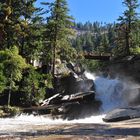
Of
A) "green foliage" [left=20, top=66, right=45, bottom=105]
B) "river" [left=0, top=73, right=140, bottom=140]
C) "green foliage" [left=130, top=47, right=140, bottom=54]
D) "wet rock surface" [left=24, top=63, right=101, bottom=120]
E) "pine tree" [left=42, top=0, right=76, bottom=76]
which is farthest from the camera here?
"green foliage" [left=130, top=47, right=140, bottom=54]

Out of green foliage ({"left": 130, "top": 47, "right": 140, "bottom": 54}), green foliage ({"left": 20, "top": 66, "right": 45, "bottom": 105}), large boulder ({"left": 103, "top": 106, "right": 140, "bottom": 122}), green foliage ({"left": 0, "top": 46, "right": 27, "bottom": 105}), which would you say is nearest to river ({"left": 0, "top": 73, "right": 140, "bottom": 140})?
large boulder ({"left": 103, "top": 106, "right": 140, "bottom": 122})

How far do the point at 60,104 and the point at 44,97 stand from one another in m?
3.50

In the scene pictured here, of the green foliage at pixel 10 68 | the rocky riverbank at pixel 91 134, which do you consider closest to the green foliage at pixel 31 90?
the green foliage at pixel 10 68

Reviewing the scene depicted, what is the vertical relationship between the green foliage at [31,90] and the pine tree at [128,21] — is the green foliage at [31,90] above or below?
below

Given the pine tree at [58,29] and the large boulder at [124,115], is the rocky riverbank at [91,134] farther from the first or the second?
the pine tree at [58,29]

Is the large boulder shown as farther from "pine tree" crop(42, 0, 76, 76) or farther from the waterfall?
"pine tree" crop(42, 0, 76, 76)

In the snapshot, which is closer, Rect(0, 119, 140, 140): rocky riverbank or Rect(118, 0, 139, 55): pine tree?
Rect(0, 119, 140, 140): rocky riverbank

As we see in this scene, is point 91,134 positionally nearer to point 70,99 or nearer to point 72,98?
point 70,99

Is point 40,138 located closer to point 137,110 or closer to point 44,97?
point 137,110

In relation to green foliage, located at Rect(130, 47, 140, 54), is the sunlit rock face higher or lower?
lower

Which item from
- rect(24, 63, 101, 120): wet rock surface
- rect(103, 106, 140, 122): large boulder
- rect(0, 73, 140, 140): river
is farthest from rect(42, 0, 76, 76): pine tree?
rect(103, 106, 140, 122): large boulder

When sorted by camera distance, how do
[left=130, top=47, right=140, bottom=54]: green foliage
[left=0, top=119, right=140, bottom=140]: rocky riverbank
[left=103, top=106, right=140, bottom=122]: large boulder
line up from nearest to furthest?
[left=0, top=119, right=140, bottom=140]: rocky riverbank < [left=103, top=106, right=140, bottom=122]: large boulder < [left=130, top=47, right=140, bottom=54]: green foliage

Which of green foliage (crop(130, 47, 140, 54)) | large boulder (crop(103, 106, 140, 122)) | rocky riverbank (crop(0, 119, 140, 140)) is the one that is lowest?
rocky riverbank (crop(0, 119, 140, 140))

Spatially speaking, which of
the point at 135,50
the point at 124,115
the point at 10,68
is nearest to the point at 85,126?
the point at 124,115
